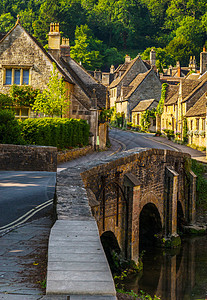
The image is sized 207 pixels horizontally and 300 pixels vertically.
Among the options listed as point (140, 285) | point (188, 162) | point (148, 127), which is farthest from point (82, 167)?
point (148, 127)

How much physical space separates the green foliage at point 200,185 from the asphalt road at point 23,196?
13.9 metres

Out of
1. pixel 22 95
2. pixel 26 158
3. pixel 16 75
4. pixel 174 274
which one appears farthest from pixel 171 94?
pixel 174 274

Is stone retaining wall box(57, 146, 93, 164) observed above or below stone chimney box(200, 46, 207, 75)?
below

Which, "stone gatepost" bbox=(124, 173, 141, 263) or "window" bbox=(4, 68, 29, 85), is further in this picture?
"window" bbox=(4, 68, 29, 85)

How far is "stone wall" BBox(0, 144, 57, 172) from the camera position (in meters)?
22.0

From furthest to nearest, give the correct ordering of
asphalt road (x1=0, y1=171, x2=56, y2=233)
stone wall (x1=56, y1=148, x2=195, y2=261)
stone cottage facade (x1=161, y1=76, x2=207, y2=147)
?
stone cottage facade (x1=161, y1=76, x2=207, y2=147)
asphalt road (x1=0, y1=171, x2=56, y2=233)
stone wall (x1=56, y1=148, x2=195, y2=261)

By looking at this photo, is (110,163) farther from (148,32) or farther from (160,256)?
(148,32)

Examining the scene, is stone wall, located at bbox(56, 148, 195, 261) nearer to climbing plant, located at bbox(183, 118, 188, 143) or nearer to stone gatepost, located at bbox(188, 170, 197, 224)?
stone gatepost, located at bbox(188, 170, 197, 224)

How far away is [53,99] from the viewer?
36031 mm

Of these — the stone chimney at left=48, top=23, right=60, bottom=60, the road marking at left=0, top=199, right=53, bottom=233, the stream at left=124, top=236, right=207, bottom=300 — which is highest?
the stone chimney at left=48, top=23, right=60, bottom=60

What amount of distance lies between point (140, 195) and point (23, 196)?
777 cm

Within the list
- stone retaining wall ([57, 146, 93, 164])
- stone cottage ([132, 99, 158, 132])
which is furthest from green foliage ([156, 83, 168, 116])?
stone retaining wall ([57, 146, 93, 164])

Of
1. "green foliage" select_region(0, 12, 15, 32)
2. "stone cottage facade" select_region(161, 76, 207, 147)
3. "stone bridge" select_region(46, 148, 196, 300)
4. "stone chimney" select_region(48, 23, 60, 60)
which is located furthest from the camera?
"green foliage" select_region(0, 12, 15, 32)

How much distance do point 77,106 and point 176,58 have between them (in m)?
94.2
